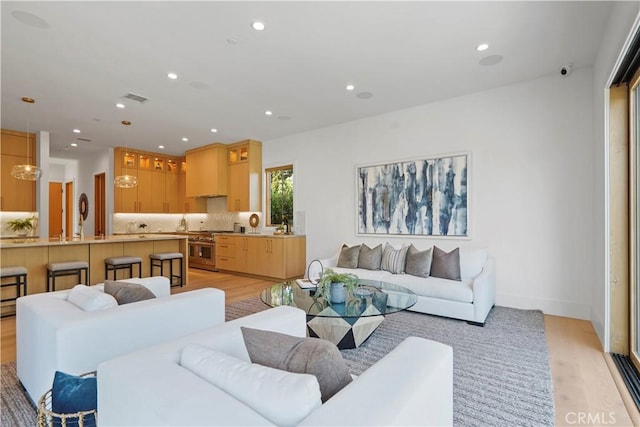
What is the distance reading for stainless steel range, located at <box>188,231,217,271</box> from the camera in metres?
7.37

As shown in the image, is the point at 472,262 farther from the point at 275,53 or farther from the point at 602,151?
the point at 275,53

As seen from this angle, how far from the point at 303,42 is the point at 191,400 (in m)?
3.20

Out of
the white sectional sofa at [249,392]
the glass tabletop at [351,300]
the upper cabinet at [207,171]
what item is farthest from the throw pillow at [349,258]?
the upper cabinet at [207,171]

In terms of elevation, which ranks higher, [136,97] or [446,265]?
[136,97]

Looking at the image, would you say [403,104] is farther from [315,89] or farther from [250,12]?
[250,12]

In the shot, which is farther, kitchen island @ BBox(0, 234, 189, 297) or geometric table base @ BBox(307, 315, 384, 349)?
kitchen island @ BBox(0, 234, 189, 297)

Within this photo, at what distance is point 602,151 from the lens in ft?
10.1

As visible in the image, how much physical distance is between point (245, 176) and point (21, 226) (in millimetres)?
4184

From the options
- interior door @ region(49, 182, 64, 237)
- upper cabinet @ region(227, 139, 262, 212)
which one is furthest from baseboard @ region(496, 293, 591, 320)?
interior door @ region(49, 182, 64, 237)

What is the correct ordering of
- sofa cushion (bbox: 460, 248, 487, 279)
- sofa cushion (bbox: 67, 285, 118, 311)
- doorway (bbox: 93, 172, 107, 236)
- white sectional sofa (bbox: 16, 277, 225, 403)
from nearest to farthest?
white sectional sofa (bbox: 16, 277, 225, 403) → sofa cushion (bbox: 67, 285, 118, 311) → sofa cushion (bbox: 460, 248, 487, 279) → doorway (bbox: 93, 172, 107, 236)

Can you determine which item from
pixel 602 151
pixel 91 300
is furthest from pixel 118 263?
pixel 602 151

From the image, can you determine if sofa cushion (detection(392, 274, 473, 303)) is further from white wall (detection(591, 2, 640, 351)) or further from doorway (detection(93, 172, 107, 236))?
doorway (detection(93, 172, 107, 236))

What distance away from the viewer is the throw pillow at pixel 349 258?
4816mm

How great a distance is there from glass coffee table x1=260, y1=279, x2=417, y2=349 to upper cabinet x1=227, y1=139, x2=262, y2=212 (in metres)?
4.12
